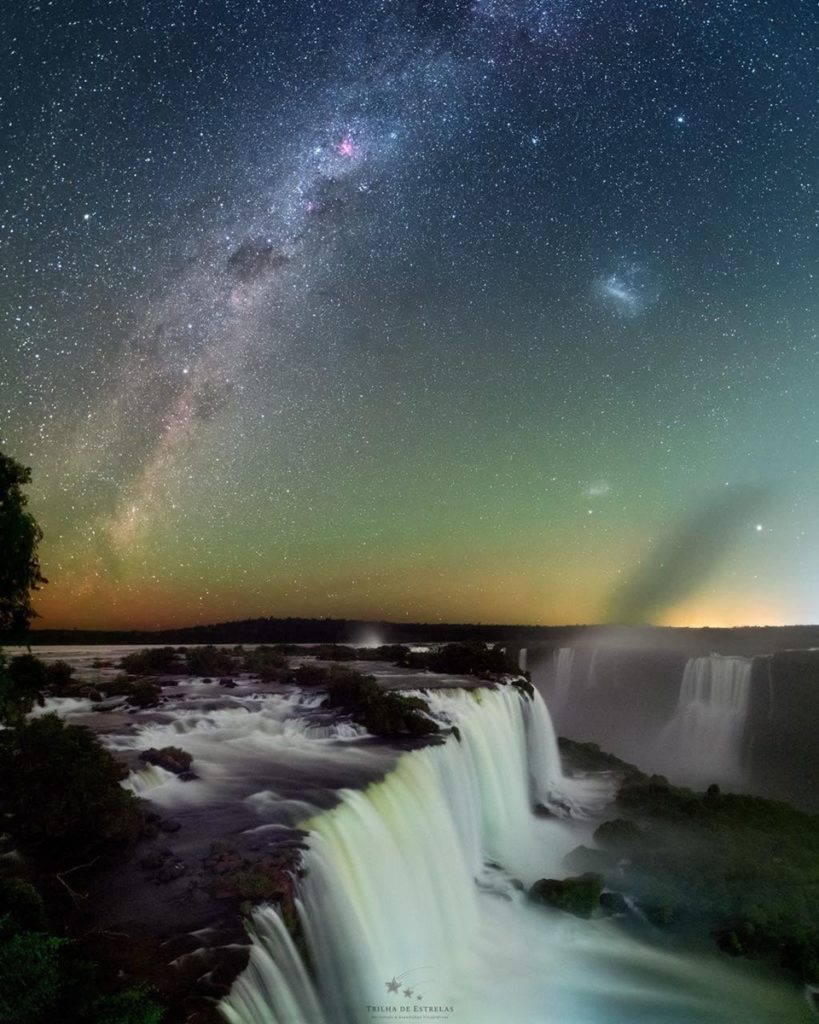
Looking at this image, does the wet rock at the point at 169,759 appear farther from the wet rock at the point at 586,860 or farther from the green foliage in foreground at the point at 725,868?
the wet rock at the point at 586,860

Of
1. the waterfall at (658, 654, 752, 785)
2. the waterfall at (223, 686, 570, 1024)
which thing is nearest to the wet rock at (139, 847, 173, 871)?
the waterfall at (223, 686, 570, 1024)

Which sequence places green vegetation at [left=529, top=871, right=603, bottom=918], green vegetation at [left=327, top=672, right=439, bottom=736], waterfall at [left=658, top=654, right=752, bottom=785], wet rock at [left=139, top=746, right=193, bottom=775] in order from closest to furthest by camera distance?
1. wet rock at [left=139, top=746, right=193, bottom=775]
2. green vegetation at [left=529, top=871, right=603, bottom=918]
3. green vegetation at [left=327, top=672, right=439, bottom=736]
4. waterfall at [left=658, top=654, right=752, bottom=785]

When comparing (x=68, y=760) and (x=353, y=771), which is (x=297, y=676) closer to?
(x=353, y=771)

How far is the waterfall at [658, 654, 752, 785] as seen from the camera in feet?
117

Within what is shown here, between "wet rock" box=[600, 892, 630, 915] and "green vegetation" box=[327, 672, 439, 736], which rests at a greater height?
"green vegetation" box=[327, 672, 439, 736]

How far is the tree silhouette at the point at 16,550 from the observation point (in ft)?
21.4

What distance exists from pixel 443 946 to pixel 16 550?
8860mm

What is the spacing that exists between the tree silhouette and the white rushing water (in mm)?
3985

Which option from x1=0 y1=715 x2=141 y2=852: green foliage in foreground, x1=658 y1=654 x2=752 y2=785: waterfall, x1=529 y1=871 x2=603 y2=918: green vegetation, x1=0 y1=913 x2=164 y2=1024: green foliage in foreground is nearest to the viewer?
x1=0 y1=913 x2=164 y2=1024: green foliage in foreground

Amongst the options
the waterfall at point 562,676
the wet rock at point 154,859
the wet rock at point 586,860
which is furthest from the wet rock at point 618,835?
the waterfall at point 562,676

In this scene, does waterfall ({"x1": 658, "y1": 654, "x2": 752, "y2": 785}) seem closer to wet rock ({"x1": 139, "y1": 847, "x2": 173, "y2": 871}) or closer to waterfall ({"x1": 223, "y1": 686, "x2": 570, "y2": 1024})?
waterfall ({"x1": 223, "y1": 686, "x2": 570, "y2": 1024})

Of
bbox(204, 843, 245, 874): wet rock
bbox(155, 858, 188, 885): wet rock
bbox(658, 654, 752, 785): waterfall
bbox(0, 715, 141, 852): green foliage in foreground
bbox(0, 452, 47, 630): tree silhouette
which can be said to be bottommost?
bbox(658, 654, 752, 785): waterfall

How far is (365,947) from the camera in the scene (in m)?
8.58

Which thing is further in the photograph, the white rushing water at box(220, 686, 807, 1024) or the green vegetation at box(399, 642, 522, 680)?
the green vegetation at box(399, 642, 522, 680)
